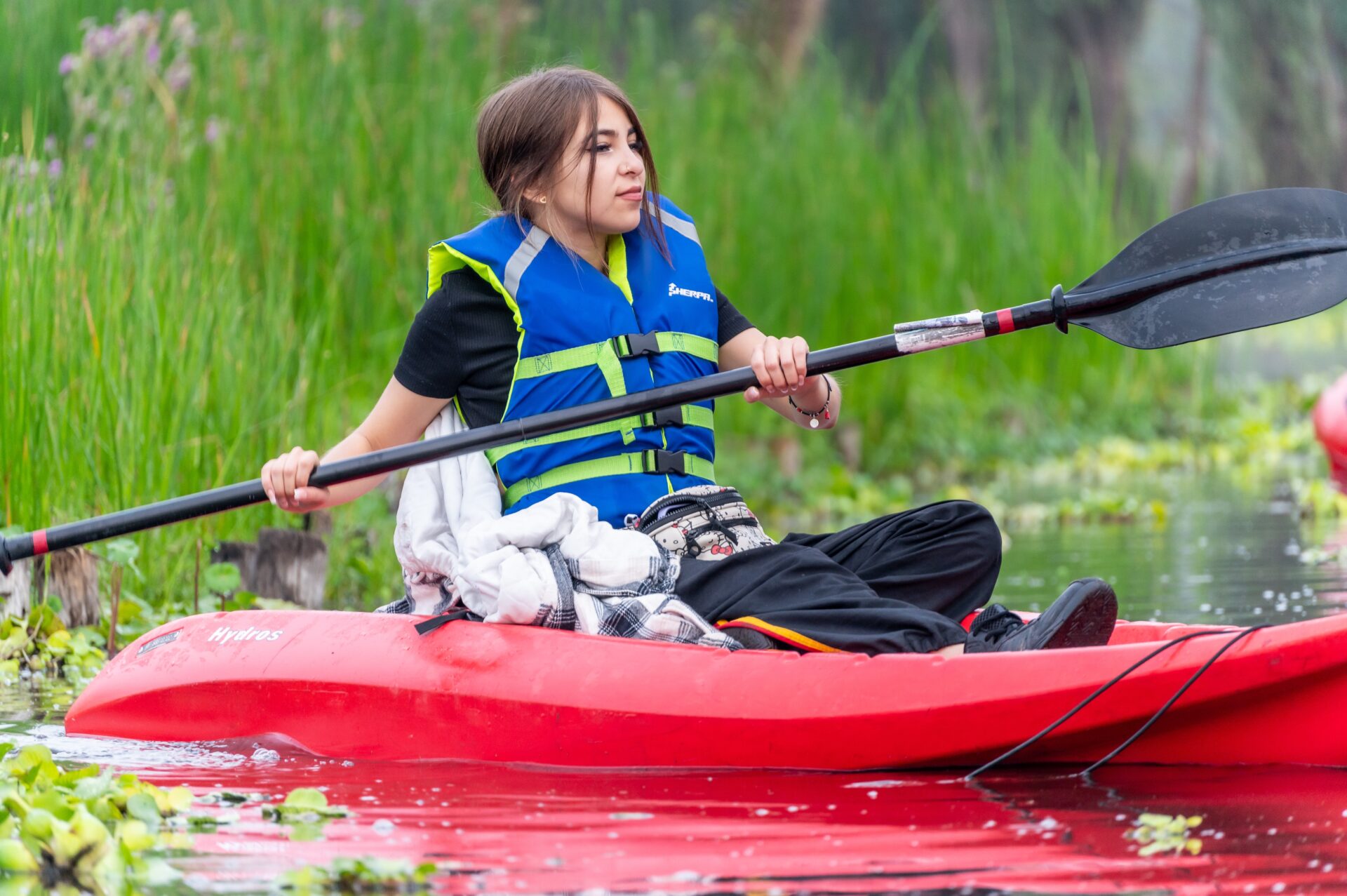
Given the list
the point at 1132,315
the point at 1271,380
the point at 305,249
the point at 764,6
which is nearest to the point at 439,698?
the point at 1132,315

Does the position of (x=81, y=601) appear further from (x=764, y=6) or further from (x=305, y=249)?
(x=764, y=6)

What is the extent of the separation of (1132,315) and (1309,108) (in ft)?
47.9

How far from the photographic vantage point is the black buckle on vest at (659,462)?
10.7 feet

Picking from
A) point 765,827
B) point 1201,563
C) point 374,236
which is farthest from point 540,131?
point 1201,563

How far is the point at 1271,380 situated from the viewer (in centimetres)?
1360

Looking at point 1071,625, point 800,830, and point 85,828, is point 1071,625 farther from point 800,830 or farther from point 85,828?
point 85,828

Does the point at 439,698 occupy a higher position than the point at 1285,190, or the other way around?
the point at 1285,190

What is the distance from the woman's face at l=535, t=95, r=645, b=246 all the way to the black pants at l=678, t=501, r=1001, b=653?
696mm

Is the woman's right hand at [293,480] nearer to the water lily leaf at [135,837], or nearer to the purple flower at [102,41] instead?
the water lily leaf at [135,837]

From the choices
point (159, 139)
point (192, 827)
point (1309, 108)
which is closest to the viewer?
point (192, 827)

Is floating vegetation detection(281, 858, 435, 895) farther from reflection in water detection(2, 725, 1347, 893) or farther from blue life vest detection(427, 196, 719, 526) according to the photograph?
blue life vest detection(427, 196, 719, 526)

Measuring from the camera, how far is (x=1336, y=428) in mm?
3711

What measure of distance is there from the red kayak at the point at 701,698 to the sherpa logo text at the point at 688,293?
2.40 feet

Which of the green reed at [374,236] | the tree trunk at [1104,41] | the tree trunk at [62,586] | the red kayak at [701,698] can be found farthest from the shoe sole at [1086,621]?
the tree trunk at [1104,41]
